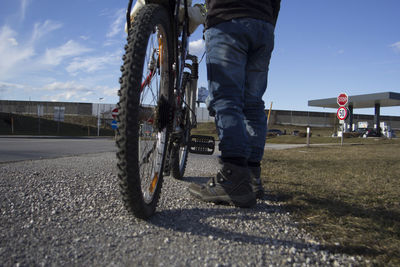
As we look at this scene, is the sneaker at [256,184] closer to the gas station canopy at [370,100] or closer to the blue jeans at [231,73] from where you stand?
the blue jeans at [231,73]

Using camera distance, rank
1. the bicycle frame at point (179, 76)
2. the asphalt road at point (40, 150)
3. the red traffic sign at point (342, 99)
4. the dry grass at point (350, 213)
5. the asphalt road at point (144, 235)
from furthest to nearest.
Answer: the red traffic sign at point (342, 99) → the asphalt road at point (40, 150) → the bicycle frame at point (179, 76) → the dry grass at point (350, 213) → the asphalt road at point (144, 235)

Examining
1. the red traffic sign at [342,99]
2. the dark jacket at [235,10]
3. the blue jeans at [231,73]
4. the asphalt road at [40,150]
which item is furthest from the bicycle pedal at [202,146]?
the red traffic sign at [342,99]

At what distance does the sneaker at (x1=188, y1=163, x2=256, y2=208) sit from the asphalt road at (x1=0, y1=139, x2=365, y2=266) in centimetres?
5

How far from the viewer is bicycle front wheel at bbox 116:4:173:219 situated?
1132 mm

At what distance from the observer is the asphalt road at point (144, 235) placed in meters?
0.91

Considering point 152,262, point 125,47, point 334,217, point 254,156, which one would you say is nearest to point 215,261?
point 152,262

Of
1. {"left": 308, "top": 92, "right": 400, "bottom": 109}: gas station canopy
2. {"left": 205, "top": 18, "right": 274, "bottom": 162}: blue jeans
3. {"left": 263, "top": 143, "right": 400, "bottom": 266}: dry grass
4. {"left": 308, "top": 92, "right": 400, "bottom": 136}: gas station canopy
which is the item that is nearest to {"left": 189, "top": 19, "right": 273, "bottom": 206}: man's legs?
{"left": 205, "top": 18, "right": 274, "bottom": 162}: blue jeans

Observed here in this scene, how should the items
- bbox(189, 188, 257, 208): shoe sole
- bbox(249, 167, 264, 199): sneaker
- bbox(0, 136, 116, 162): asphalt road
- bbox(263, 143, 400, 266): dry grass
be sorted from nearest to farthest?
bbox(263, 143, 400, 266): dry grass
bbox(189, 188, 257, 208): shoe sole
bbox(249, 167, 264, 199): sneaker
bbox(0, 136, 116, 162): asphalt road

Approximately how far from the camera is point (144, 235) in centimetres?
109

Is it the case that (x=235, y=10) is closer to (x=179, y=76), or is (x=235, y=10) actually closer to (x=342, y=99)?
(x=179, y=76)

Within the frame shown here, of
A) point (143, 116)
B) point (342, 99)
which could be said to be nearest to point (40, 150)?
point (143, 116)

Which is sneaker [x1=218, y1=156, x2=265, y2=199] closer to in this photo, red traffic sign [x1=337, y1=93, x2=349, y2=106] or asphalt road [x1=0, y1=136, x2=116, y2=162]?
asphalt road [x1=0, y1=136, x2=116, y2=162]

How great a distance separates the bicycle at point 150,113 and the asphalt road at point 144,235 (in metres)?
0.15

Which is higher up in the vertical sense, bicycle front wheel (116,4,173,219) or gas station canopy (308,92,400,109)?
gas station canopy (308,92,400,109)
